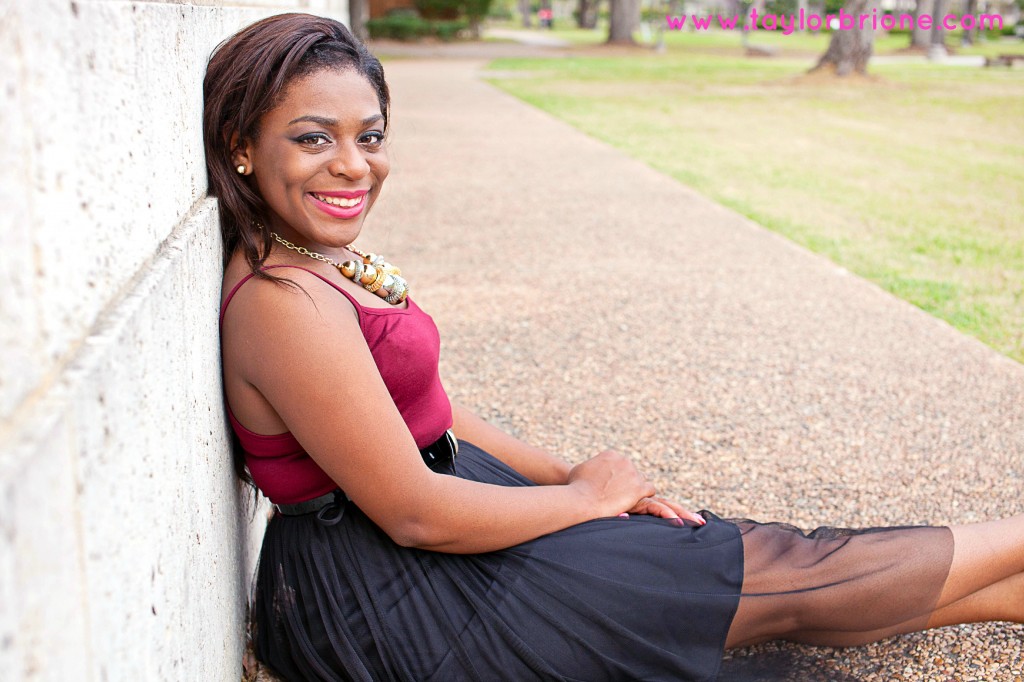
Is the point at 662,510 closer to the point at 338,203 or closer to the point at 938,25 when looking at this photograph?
the point at 338,203

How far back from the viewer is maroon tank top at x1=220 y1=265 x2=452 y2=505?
1974 millimetres

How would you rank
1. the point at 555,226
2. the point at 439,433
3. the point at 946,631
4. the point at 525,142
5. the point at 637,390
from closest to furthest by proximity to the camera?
the point at 439,433, the point at 946,631, the point at 637,390, the point at 555,226, the point at 525,142

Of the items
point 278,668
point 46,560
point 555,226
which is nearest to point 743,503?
point 278,668

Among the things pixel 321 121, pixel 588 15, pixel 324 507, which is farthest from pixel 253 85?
pixel 588 15

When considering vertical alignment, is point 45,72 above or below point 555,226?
above

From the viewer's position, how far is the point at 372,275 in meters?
2.14

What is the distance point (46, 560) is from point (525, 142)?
37.6 ft

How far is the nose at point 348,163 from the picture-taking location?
1.96 m

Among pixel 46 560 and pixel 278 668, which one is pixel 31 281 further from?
pixel 278 668

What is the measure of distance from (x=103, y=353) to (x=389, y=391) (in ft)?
3.11

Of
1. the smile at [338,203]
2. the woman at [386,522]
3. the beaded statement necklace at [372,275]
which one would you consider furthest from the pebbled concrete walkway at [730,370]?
the smile at [338,203]

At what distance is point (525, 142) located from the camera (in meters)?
12.1

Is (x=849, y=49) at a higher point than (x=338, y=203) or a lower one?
higher

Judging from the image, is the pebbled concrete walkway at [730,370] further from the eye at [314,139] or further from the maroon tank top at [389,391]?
the eye at [314,139]
